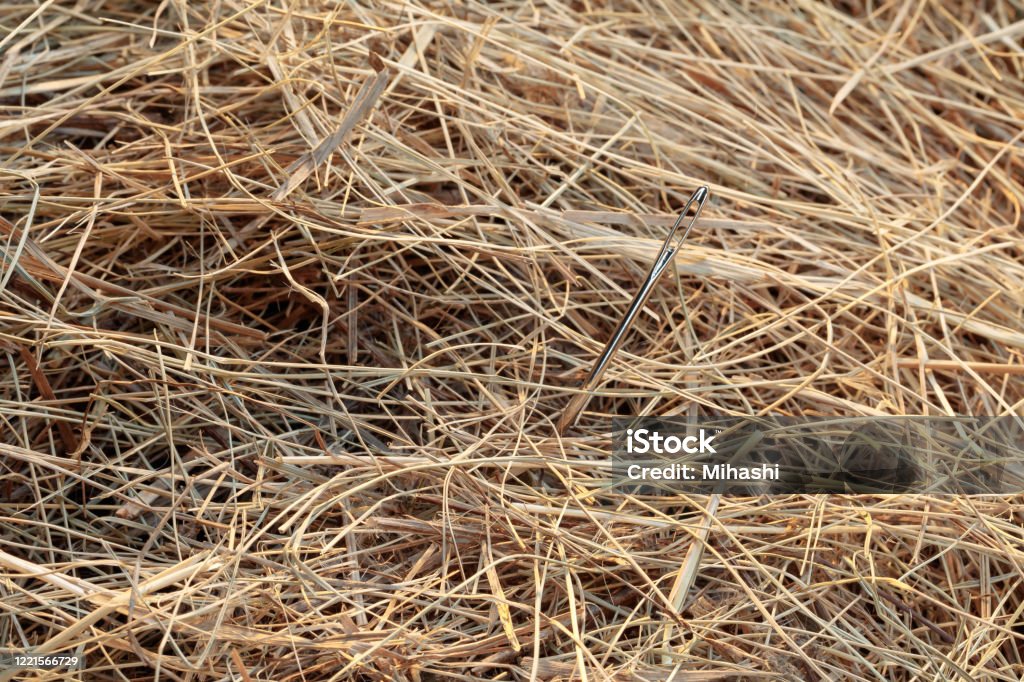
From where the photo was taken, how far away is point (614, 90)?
4.64ft

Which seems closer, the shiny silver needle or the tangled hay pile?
the tangled hay pile

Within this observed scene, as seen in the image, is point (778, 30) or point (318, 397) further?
point (778, 30)

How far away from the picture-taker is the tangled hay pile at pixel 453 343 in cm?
101

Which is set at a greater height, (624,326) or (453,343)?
(624,326)

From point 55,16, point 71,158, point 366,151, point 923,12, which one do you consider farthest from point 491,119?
point 923,12

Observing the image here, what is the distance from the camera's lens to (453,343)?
124 centimetres

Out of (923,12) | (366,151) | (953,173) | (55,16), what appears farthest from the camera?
(923,12)

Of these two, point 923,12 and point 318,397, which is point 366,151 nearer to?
point 318,397

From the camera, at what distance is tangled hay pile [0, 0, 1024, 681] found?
1011 mm

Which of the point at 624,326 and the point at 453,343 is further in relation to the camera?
the point at 453,343

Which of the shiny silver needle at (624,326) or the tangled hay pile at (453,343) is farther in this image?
the shiny silver needle at (624,326)

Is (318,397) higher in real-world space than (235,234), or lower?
lower

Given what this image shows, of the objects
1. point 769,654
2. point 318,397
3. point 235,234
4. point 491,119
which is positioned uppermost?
point 491,119

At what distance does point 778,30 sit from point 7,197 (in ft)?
4.02
